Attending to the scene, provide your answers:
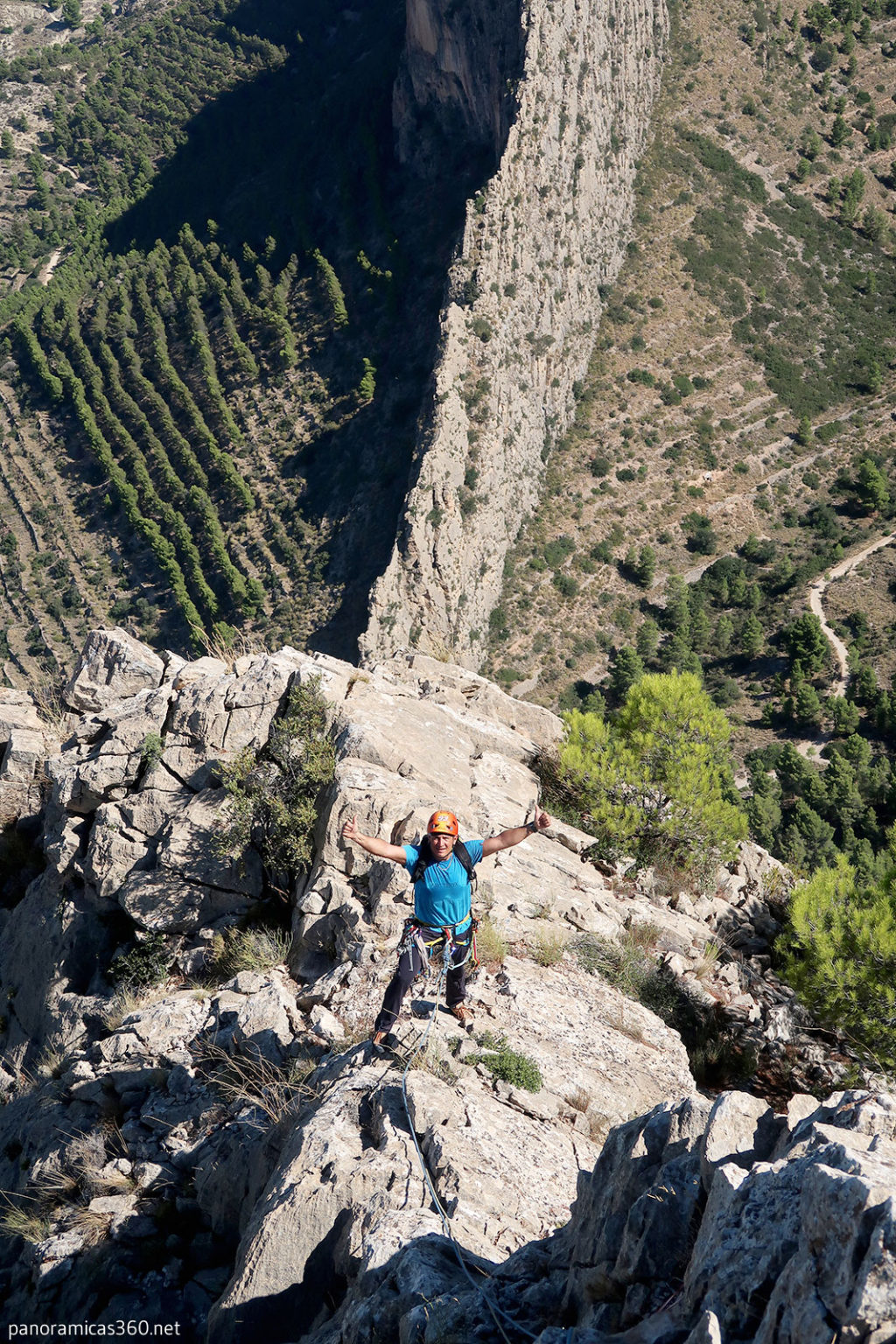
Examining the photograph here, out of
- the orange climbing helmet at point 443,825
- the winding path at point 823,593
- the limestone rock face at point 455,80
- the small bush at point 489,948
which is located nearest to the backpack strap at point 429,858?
the orange climbing helmet at point 443,825

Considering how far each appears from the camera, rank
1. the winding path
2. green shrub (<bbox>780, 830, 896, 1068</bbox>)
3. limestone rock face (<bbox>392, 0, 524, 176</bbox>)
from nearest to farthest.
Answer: green shrub (<bbox>780, 830, 896, 1068</bbox>) → the winding path → limestone rock face (<bbox>392, 0, 524, 176</bbox>)

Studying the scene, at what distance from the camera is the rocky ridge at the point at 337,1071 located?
20.0 feet

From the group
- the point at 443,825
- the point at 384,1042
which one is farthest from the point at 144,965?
the point at 443,825

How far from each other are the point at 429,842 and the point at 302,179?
9585cm

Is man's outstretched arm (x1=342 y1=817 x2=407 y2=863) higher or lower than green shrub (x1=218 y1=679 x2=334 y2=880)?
higher

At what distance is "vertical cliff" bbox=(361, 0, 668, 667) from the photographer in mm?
69062

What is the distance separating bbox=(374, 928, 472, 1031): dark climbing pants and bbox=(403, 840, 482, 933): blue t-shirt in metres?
0.25

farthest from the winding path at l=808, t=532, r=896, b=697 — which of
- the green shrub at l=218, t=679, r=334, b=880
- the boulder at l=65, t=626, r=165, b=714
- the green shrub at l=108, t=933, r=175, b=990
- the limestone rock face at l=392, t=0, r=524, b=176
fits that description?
the green shrub at l=108, t=933, r=175, b=990

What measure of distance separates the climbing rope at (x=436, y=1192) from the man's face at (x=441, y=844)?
878 millimetres

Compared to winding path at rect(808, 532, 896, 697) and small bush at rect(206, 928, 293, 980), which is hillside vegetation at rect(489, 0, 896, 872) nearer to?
winding path at rect(808, 532, 896, 697)

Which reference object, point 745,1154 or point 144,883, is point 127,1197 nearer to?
point 144,883

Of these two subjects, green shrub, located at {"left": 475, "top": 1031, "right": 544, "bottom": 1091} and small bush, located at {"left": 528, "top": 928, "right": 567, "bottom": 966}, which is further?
small bush, located at {"left": 528, "top": 928, "right": 567, "bottom": 966}

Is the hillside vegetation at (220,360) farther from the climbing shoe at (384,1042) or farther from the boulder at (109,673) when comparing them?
the climbing shoe at (384,1042)

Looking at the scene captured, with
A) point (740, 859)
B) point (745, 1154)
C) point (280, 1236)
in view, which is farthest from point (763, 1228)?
point (740, 859)
